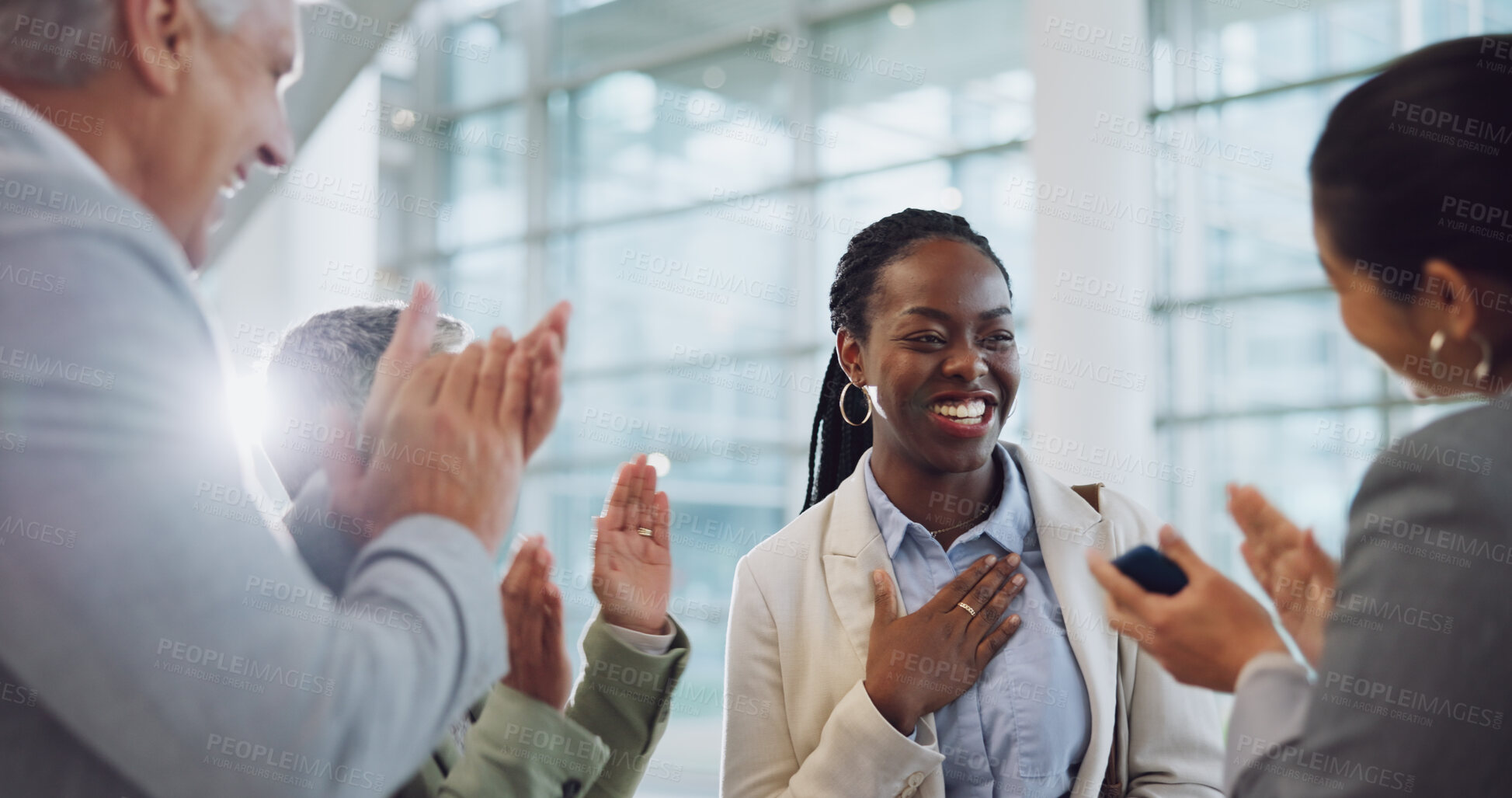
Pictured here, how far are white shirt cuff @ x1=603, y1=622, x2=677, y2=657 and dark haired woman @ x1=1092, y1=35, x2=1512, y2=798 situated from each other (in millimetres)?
734

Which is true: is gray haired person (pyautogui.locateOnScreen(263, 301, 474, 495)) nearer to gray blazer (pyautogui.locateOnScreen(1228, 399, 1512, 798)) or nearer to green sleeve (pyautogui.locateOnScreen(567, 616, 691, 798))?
green sleeve (pyautogui.locateOnScreen(567, 616, 691, 798))

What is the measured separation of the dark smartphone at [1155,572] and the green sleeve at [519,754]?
765 millimetres

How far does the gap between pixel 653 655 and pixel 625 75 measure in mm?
9006

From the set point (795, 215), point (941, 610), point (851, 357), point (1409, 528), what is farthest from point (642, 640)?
point (795, 215)

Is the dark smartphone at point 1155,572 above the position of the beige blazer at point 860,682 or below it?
above

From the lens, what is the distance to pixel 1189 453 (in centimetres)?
723

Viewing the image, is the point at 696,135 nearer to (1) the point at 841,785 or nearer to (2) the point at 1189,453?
(2) the point at 1189,453

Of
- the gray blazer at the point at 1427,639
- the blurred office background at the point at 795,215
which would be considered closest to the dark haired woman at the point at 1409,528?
the gray blazer at the point at 1427,639

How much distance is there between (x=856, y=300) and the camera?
→ 8.40ft

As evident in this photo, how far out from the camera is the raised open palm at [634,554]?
1.94m

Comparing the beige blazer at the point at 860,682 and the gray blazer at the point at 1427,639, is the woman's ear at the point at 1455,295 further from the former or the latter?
the beige blazer at the point at 860,682

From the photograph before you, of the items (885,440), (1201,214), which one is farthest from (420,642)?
(1201,214)

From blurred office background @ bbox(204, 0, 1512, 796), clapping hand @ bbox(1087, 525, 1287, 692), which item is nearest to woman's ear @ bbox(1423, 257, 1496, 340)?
clapping hand @ bbox(1087, 525, 1287, 692)

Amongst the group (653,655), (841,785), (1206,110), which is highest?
(1206,110)
